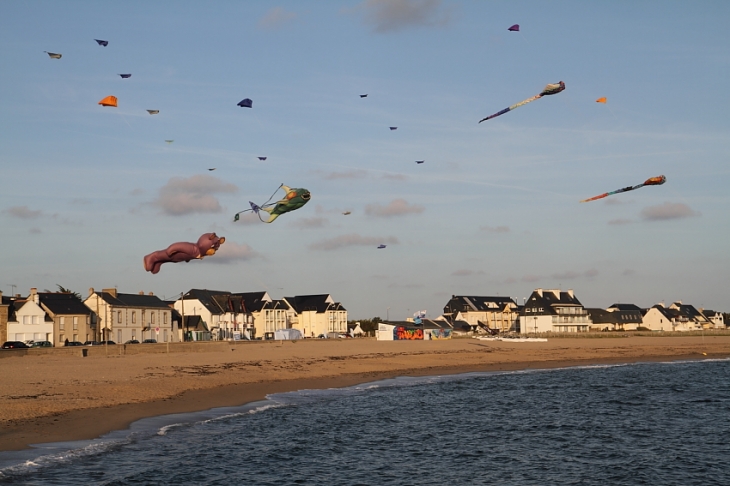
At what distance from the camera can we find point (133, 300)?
3976 inches

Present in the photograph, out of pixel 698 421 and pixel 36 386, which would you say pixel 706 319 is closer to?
pixel 698 421

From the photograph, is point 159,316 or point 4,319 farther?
point 159,316

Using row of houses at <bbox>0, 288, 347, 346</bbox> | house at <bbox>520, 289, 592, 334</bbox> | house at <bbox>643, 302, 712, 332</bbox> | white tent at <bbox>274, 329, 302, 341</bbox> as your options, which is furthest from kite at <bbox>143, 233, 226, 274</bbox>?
house at <bbox>643, 302, 712, 332</bbox>

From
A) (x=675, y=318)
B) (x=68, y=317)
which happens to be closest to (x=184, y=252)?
(x=68, y=317)

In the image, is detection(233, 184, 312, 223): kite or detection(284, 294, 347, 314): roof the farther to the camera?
detection(284, 294, 347, 314): roof

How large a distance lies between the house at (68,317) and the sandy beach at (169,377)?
2755 cm

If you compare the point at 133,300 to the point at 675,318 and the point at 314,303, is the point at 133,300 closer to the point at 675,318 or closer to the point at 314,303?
the point at 314,303

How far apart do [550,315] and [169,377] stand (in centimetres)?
12402

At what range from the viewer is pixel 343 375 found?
51375mm

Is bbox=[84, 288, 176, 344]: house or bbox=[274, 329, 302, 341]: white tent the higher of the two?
bbox=[84, 288, 176, 344]: house

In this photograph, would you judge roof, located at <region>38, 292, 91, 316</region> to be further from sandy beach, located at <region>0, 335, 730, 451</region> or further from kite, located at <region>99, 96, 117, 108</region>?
kite, located at <region>99, 96, 117, 108</region>

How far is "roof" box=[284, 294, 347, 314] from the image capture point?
14562 cm

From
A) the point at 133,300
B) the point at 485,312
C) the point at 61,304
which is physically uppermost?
the point at 133,300

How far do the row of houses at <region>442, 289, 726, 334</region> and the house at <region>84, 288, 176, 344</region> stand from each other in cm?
6335
